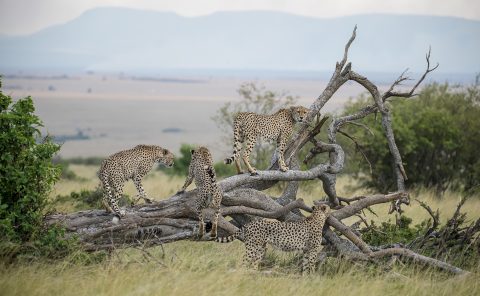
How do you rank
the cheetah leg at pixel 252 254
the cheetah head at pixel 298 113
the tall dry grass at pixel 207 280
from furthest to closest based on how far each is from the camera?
→ the cheetah head at pixel 298 113
the cheetah leg at pixel 252 254
the tall dry grass at pixel 207 280

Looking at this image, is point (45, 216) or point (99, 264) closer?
point (99, 264)

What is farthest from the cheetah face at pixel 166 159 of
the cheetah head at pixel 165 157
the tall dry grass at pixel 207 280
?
the tall dry grass at pixel 207 280

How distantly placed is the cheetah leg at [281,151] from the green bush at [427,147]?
832cm

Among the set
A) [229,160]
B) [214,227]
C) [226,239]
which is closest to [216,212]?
[214,227]

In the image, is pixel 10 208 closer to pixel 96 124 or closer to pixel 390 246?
pixel 390 246

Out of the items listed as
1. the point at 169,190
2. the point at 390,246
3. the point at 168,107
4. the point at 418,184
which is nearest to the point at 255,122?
the point at 390,246

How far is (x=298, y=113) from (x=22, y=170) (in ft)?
11.0

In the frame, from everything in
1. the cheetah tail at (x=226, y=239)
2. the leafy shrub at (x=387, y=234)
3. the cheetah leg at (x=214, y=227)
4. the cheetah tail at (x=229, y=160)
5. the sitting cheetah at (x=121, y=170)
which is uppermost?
the cheetah tail at (x=229, y=160)

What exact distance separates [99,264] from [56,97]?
439 feet

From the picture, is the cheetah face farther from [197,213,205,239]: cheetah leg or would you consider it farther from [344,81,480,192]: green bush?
[344,81,480,192]: green bush

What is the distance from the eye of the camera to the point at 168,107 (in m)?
127

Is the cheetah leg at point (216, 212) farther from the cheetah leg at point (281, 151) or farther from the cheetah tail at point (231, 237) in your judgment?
the cheetah leg at point (281, 151)

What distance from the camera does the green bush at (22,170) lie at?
7.44m

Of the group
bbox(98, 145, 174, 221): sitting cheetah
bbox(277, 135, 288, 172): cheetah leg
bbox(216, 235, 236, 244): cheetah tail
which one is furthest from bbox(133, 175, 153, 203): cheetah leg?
bbox(277, 135, 288, 172): cheetah leg
